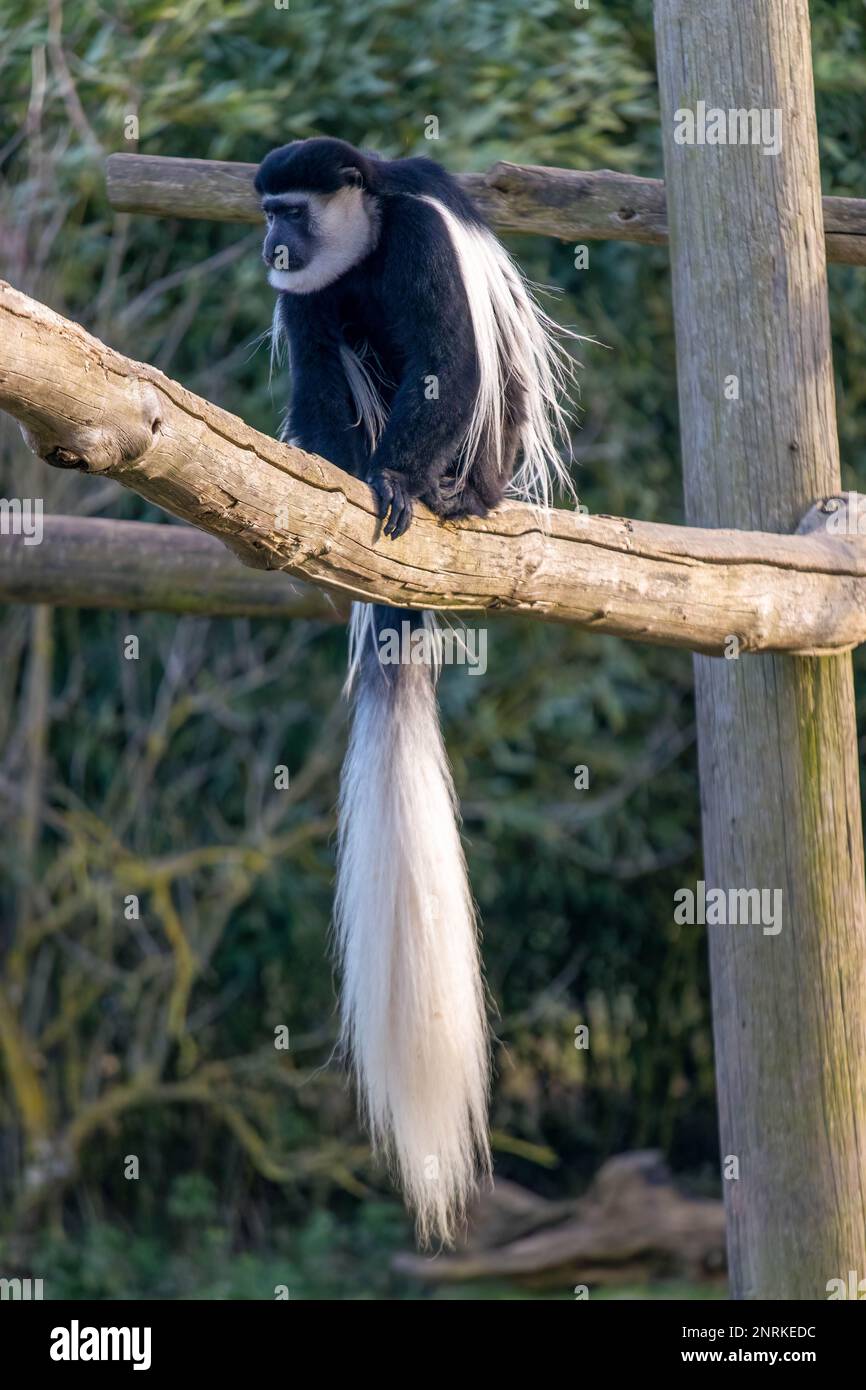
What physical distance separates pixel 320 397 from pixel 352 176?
0.33 meters

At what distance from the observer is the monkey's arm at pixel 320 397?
2.36 m

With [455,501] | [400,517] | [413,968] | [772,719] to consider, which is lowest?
[413,968]

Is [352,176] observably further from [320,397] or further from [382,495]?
[382,495]

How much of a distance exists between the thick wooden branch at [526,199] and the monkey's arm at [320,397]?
7.6 inches

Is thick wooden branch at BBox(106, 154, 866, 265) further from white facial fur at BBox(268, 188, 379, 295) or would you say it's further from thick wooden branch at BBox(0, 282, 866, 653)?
thick wooden branch at BBox(0, 282, 866, 653)

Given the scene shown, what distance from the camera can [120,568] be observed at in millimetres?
2309

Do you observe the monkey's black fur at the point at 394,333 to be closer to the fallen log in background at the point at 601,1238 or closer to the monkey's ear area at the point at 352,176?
the monkey's ear area at the point at 352,176

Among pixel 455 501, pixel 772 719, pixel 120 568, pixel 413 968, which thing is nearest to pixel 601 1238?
pixel 413 968

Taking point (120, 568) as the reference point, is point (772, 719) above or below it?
below

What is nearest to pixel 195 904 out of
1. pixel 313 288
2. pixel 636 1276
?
pixel 636 1276

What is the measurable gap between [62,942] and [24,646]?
781 mm

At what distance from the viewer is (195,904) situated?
160 inches

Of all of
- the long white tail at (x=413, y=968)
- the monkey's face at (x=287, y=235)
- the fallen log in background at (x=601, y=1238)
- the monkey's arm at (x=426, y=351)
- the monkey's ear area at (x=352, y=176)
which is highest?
the monkey's ear area at (x=352, y=176)

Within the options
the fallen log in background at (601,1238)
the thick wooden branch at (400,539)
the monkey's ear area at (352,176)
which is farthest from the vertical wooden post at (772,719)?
the fallen log in background at (601,1238)
